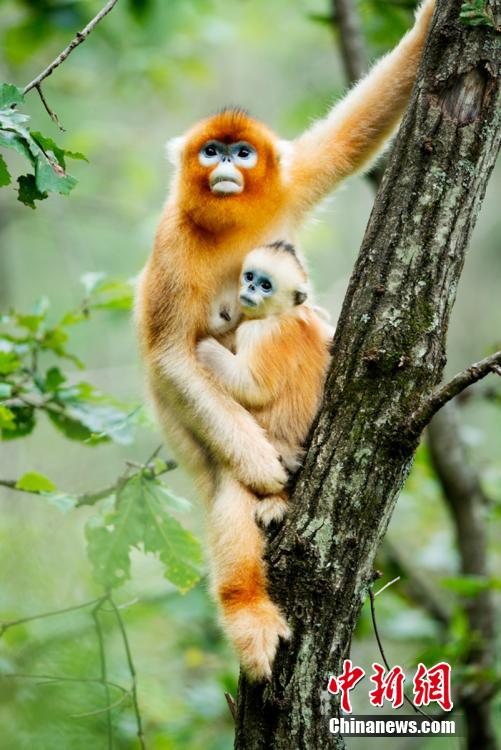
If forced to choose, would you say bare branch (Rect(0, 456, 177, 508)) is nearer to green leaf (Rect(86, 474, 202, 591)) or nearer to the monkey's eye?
green leaf (Rect(86, 474, 202, 591))

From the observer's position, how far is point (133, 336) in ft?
13.5

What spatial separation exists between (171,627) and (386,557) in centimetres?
191

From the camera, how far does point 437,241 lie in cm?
252

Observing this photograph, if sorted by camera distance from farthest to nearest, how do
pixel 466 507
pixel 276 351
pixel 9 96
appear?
pixel 466 507
pixel 276 351
pixel 9 96

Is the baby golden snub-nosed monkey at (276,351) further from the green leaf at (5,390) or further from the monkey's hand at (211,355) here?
the green leaf at (5,390)

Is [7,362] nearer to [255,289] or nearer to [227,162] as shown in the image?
[255,289]

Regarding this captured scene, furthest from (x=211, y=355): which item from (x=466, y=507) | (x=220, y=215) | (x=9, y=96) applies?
(x=466, y=507)

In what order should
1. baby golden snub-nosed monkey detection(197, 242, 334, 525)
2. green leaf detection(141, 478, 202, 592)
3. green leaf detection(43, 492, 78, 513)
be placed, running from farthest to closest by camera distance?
baby golden snub-nosed monkey detection(197, 242, 334, 525) → green leaf detection(141, 478, 202, 592) → green leaf detection(43, 492, 78, 513)

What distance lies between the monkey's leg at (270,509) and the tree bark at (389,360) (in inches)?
12.4

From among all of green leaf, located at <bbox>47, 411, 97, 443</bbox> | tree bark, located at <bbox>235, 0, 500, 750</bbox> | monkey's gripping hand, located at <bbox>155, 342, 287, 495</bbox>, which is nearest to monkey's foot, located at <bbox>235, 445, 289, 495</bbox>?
monkey's gripping hand, located at <bbox>155, 342, 287, 495</bbox>

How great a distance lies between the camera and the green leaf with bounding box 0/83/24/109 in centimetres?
220

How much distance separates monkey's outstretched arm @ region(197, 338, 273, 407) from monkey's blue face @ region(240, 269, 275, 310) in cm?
22

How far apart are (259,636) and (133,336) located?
191cm

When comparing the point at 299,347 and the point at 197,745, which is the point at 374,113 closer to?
the point at 299,347
